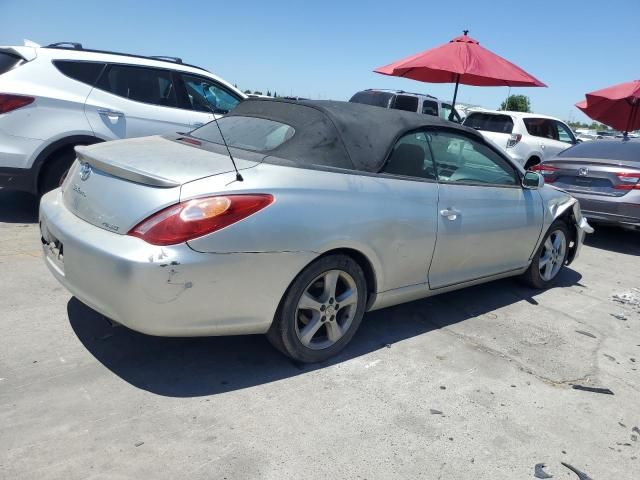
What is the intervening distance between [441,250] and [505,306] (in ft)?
4.14

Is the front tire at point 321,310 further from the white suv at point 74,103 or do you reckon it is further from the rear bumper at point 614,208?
the rear bumper at point 614,208

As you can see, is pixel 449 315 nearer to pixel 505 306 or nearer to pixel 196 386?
pixel 505 306

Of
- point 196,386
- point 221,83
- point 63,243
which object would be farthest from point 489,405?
point 221,83

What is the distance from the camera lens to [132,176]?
2873 millimetres

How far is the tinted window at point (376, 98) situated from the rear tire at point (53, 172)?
26.4 ft

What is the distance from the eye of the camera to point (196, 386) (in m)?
2.98

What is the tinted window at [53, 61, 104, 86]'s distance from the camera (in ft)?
18.5

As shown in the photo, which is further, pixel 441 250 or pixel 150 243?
pixel 441 250

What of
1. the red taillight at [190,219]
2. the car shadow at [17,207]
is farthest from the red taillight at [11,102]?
the red taillight at [190,219]

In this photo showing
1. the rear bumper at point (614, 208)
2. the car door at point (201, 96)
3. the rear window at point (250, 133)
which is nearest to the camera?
the rear window at point (250, 133)

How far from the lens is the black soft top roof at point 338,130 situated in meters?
3.35

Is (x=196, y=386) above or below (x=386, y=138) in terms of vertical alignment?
below

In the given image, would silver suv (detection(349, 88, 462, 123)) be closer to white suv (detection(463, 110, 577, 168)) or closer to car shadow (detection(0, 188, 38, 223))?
white suv (detection(463, 110, 577, 168))

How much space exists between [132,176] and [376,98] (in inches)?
411
